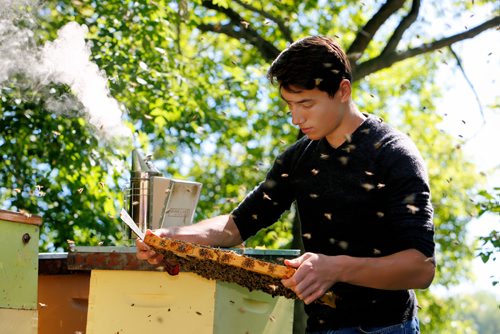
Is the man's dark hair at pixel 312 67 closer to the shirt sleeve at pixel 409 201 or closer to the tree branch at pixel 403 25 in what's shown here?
the shirt sleeve at pixel 409 201

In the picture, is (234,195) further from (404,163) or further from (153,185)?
(404,163)

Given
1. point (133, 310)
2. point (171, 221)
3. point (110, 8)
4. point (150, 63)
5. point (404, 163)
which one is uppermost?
point (110, 8)

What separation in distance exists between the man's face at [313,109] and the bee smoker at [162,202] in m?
1.46

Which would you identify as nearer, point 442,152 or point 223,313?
point 223,313

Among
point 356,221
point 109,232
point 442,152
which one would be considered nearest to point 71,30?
point 109,232

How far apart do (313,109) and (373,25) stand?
25.7 ft

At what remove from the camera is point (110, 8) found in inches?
330

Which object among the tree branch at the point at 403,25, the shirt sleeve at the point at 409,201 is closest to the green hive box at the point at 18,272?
the shirt sleeve at the point at 409,201

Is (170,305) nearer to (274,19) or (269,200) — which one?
(269,200)

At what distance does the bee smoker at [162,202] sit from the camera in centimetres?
415

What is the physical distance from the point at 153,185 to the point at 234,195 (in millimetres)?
8121

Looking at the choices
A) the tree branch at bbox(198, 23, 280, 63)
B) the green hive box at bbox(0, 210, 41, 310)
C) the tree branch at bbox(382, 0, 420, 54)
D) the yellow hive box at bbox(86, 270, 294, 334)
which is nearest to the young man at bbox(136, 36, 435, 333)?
the yellow hive box at bbox(86, 270, 294, 334)

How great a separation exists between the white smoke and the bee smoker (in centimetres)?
288

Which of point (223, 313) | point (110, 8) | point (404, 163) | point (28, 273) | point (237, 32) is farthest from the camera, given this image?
point (237, 32)
